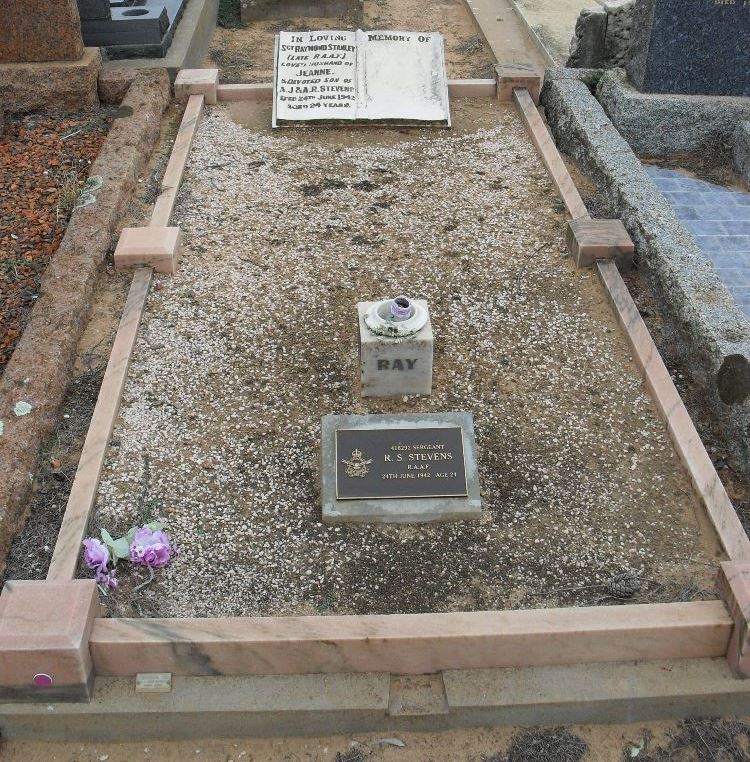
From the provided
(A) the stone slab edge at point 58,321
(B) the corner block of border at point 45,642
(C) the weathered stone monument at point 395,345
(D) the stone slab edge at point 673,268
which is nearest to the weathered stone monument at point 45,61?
(A) the stone slab edge at point 58,321

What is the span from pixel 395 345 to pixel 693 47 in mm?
4775

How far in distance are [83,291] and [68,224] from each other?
95cm

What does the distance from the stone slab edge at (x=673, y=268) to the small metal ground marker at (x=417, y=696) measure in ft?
6.98

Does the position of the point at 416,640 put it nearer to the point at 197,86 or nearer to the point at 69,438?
the point at 69,438

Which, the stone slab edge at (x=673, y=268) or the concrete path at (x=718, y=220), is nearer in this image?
the stone slab edge at (x=673, y=268)

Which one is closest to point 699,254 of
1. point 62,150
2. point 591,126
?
point 591,126

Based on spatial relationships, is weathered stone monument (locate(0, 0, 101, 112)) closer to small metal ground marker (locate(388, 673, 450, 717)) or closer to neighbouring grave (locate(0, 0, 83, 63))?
neighbouring grave (locate(0, 0, 83, 63))

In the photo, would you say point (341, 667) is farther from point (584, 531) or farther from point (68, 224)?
point (68, 224)

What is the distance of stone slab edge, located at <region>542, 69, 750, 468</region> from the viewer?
4.50 meters

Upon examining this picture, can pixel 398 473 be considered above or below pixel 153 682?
above

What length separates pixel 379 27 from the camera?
425 inches

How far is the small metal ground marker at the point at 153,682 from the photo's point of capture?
10.8 ft

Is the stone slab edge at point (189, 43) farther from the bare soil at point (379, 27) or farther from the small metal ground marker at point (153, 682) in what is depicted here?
the small metal ground marker at point (153, 682)

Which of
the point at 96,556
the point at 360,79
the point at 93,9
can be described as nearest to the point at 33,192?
the point at 93,9
